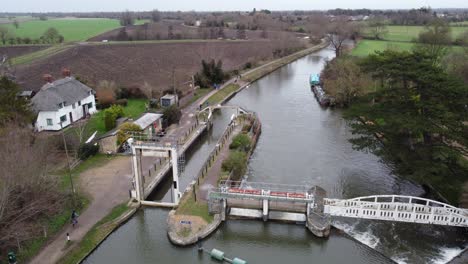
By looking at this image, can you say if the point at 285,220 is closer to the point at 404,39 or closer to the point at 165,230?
the point at 165,230

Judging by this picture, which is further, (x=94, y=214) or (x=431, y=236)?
(x=94, y=214)

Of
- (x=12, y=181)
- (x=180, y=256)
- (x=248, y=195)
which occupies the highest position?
(x=12, y=181)

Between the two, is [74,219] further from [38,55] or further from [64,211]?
[38,55]

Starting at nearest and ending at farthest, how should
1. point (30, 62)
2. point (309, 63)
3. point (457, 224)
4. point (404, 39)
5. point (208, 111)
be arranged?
point (457, 224) → point (208, 111) → point (30, 62) → point (309, 63) → point (404, 39)

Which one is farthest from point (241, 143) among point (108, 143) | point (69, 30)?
point (69, 30)

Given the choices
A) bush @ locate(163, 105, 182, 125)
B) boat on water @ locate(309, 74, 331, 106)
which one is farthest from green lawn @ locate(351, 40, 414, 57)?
bush @ locate(163, 105, 182, 125)

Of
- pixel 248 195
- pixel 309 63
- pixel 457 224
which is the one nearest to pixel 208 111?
pixel 248 195
